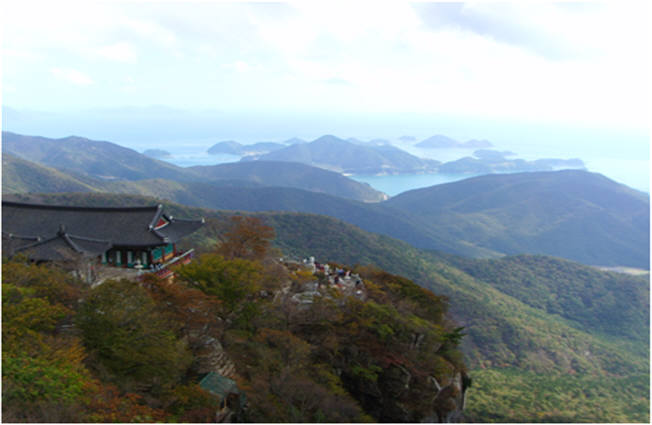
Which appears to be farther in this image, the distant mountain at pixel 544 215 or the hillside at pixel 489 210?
the distant mountain at pixel 544 215

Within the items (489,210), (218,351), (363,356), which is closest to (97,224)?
(218,351)

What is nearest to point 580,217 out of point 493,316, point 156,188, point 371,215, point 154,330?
point 371,215

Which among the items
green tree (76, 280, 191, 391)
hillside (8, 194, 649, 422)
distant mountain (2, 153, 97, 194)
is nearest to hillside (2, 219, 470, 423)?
green tree (76, 280, 191, 391)

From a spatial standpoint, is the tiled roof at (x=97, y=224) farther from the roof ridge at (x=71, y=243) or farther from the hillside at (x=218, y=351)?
the hillside at (x=218, y=351)

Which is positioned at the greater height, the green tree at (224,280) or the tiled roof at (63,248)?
the tiled roof at (63,248)

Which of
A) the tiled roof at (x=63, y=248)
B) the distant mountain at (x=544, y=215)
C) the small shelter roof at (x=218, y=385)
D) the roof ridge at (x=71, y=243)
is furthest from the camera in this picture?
the distant mountain at (x=544, y=215)

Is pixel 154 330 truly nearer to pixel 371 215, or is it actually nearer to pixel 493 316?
pixel 493 316

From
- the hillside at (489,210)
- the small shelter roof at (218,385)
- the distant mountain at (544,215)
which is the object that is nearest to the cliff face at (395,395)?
the small shelter roof at (218,385)
